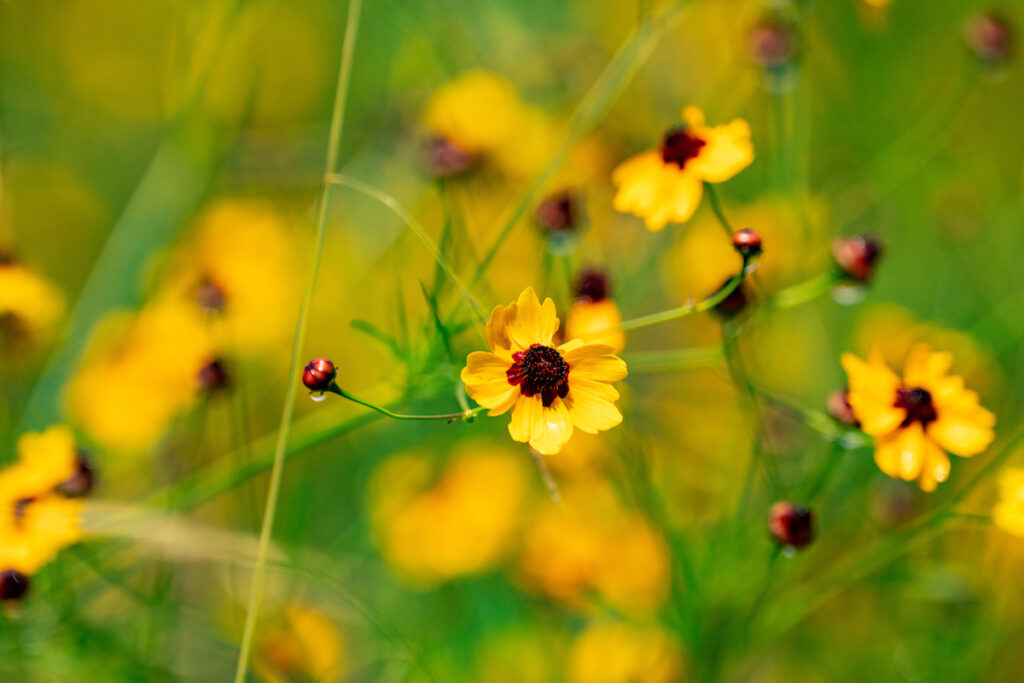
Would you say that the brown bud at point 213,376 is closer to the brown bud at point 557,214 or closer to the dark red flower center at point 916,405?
the brown bud at point 557,214

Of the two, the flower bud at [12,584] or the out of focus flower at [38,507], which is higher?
the out of focus flower at [38,507]

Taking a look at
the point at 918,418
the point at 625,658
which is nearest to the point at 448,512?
the point at 625,658

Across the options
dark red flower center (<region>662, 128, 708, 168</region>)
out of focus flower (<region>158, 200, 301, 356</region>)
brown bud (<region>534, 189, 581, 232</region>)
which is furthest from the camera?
out of focus flower (<region>158, 200, 301, 356</region>)

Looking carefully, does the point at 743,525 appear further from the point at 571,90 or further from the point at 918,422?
the point at 571,90

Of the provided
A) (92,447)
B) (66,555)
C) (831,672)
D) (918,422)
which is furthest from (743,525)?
(92,447)

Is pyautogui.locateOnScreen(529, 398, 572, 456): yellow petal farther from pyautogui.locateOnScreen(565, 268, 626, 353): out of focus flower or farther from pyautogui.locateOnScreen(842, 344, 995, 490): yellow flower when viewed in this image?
pyautogui.locateOnScreen(842, 344, 995, 490): yellow flower

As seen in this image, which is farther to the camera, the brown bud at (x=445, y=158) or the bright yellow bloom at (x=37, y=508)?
the brown bud at (x=445, y=158)

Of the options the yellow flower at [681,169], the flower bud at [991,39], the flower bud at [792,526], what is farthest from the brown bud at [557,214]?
the flower bud at [991,39]

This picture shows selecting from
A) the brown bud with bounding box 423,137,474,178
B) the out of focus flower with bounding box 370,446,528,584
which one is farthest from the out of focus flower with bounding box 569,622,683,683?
the brown bud with bounding box 423,137,474,178
